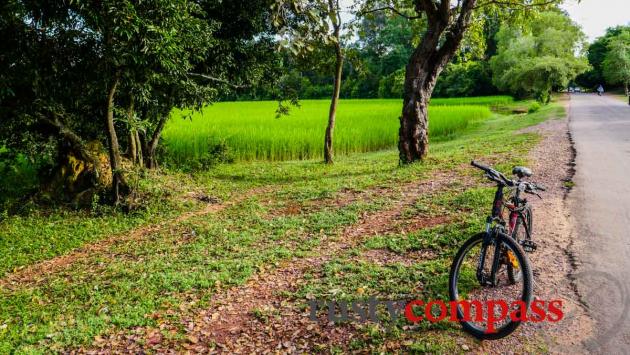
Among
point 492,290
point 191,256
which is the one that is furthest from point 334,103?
point 492,290

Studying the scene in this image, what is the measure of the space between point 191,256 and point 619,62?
53.2 metres

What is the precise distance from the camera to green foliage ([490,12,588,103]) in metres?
30.2

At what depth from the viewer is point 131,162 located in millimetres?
9461

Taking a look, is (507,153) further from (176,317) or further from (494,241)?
(176,317)

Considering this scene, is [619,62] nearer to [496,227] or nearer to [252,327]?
[496,227]

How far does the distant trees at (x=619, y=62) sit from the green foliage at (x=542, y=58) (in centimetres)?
823

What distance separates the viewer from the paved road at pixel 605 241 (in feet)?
11.9

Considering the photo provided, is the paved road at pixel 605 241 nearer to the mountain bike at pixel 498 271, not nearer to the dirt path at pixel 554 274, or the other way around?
the dirt path at pixel 554 274

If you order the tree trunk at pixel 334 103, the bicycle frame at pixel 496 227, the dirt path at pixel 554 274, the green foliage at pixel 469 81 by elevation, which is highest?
the green foliage at pixel 469 81

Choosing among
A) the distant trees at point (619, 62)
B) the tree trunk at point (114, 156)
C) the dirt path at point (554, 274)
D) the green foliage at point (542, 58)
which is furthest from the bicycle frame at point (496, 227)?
the distant trees at point (619, 62)

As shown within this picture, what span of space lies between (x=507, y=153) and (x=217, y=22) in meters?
7.49

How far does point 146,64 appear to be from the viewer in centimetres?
673

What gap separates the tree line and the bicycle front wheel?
231cm

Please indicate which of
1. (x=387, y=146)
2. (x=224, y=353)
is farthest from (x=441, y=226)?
(x=387, y=146)
